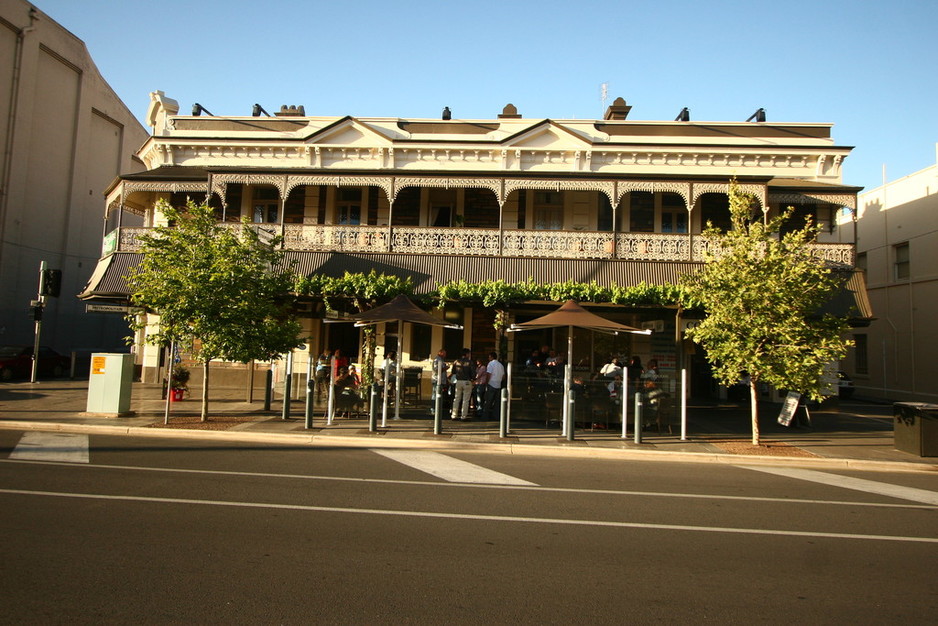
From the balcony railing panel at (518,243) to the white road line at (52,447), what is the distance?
787 cm

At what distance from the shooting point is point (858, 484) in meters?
9.27

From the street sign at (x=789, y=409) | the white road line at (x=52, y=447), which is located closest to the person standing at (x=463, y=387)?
the white road line at (x=52, y=447)

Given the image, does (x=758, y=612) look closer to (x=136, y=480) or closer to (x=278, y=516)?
(x=278, y=516)

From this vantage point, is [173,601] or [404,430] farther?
[404,430]

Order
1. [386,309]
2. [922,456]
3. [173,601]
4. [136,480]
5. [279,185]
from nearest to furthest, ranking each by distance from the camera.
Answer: [173,601] → [136,480] → [922,456] → [386,309] → [279,185]

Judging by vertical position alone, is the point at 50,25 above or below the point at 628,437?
above

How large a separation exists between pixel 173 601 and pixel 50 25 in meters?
34.6

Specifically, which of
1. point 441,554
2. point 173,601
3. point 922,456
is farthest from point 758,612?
point 922,456

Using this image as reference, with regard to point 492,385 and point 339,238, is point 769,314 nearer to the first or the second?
point 492,385

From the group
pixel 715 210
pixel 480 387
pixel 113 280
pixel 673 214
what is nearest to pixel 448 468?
pixel 480 387

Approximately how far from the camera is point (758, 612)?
13.6 feet

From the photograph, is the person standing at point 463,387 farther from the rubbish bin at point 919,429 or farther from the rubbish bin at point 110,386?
the rubbish bin at point 919,429

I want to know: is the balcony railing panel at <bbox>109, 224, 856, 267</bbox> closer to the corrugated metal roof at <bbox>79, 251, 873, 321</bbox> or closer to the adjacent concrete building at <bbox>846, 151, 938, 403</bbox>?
the corrugated metal roof at <bbox>79, 251, 873, 321</bbox>

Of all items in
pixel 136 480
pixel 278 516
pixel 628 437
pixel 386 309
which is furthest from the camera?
pixel 386 309
